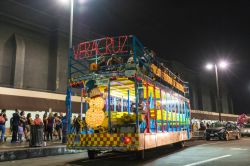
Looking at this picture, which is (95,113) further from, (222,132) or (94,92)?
(222,132)

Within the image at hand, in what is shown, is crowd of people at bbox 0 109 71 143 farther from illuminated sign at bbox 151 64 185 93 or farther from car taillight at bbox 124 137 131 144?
car taillight at bbox 124 137 131 144

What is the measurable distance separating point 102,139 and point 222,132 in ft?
54.6

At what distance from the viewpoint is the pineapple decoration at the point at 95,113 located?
9.87m

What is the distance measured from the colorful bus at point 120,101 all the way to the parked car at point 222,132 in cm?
1248

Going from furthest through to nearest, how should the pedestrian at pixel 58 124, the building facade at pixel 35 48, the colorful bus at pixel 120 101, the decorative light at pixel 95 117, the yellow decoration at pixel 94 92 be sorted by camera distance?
1. the building facade at pixel 35 48
2. the pedestrian at pixel 58 124
3. the yellow decoration at pixel 94 92
4. the decorative light at pixel 95 117
5. the colorful bus at pixel 120 101

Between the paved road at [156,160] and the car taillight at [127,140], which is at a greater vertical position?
the car taillight at [127,140]

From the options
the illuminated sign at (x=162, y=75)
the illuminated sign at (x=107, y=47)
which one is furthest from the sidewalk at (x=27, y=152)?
the illuminated sign at (x=162, y=75)

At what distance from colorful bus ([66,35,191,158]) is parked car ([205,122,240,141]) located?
1248 cm

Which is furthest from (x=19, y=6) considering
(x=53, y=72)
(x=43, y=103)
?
(x=43, y=103)

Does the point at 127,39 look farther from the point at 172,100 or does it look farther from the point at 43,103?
the point at 43,103

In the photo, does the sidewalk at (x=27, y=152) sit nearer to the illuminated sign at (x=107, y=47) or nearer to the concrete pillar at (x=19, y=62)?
the illuminated sign at (x=107, y=47)

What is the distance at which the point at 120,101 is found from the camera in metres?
12.5

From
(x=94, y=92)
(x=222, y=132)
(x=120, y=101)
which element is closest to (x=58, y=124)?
(x=120, y=101)

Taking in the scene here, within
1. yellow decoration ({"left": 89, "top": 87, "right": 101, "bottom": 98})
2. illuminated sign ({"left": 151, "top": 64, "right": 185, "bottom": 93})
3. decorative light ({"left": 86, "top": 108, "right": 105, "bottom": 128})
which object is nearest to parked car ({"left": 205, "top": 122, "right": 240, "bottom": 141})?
illuminated sign ({"left": 151, "top": 64, "right": 185, "bottom": 93})
